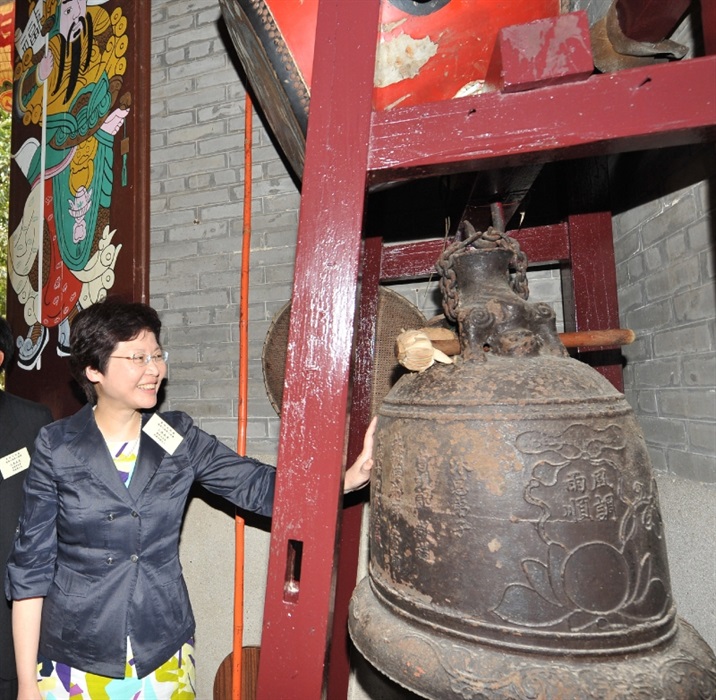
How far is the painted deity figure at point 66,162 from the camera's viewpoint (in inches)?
116

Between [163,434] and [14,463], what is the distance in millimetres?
768

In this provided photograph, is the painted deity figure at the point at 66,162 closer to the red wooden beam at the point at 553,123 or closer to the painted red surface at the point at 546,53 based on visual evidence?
the red wooden beam at the point at 553,123

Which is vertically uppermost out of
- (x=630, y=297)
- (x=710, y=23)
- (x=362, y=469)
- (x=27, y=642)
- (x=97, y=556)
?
(x=710, y=23)

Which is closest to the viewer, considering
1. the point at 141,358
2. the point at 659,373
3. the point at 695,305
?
the point at 695,305

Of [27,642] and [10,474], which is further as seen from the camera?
[10,474]

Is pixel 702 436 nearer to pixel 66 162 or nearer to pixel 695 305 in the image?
pixel 695 305

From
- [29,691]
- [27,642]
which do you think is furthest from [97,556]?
[29,691]

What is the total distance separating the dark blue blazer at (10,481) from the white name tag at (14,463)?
0.03 meters

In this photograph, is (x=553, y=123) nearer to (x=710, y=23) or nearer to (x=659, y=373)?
(x=710, y=23)

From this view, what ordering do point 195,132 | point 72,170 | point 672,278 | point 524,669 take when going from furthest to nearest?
1. point 72,170
2. point 195,132
3. point 672,278
4. point 524,669

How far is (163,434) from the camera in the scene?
1.87 meters

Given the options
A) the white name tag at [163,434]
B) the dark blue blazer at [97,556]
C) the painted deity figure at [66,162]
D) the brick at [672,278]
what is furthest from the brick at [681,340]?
the painted deity figure at [66,162]

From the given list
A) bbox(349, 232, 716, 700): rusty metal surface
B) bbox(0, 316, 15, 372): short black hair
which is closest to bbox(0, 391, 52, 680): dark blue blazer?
bbox(0, 316, 15, 372): short black hair

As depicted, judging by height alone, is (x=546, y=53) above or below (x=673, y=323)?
above
